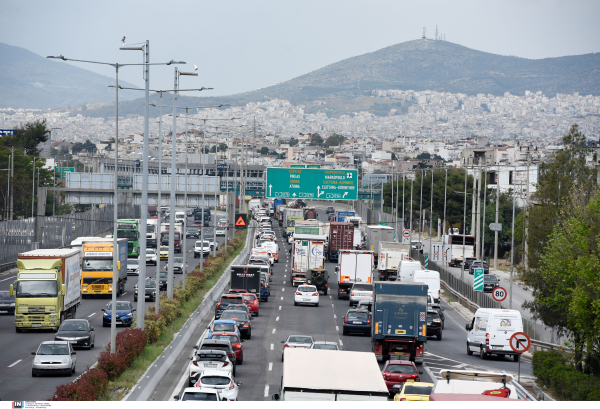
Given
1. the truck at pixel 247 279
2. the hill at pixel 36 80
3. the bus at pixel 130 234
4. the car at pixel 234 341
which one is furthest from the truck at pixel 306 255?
the car at pixel 234 341

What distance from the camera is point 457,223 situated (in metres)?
116

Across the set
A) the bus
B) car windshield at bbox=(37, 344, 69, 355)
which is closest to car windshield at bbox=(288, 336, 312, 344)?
car windshield at bbox=(37, 344, 69, 355)

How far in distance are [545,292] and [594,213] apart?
1118 centimetres

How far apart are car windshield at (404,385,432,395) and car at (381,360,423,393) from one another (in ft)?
11.9

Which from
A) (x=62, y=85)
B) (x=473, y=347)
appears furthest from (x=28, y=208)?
(x=473, y=347)

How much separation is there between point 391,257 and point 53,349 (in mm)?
37564

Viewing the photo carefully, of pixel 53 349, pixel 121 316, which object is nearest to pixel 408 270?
pixel 121 316

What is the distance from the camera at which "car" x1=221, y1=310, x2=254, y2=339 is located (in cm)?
3334

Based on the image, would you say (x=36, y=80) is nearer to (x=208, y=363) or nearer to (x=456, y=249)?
(x=456, y=249)

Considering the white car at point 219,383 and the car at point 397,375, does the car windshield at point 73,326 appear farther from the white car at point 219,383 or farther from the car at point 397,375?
the car at point 397,375

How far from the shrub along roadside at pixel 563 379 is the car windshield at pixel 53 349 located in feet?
49.4

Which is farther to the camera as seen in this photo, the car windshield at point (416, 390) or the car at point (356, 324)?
the car at point (356, 324)

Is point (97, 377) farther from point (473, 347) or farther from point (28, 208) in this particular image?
point (28, 208)

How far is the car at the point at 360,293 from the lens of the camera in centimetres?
4666
